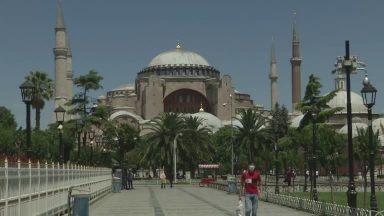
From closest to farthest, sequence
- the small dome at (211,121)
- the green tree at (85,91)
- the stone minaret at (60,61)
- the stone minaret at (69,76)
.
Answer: the green tree at (85,91)
the stone minaret at (60,61)
the stone minaret at (69,76)
the small dome at (211,121)

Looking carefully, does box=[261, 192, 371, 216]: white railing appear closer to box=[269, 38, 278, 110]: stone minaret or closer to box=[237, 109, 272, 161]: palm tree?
box=[237, 109, 272, 161]: palm tree

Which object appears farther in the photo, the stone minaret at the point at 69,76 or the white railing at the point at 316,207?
the stone minaret at the point at 69,76

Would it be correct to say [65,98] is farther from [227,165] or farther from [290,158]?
[290,158]

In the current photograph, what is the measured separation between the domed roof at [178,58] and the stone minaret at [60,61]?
147 ft

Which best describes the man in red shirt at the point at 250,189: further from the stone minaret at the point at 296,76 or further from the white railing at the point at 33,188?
the stone minaret at the point at 296,76

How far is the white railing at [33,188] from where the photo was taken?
11794 mm

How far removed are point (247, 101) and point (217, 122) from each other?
2665cm

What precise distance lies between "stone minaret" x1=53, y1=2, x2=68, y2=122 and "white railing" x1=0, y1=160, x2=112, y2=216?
69454 mm

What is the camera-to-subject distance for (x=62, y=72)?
304 ft

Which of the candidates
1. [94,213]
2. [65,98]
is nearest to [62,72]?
[65,98]

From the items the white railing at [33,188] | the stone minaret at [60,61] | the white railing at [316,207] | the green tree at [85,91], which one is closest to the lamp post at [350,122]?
the white railing at [316,207]

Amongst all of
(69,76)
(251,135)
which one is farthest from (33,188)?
(69,76)

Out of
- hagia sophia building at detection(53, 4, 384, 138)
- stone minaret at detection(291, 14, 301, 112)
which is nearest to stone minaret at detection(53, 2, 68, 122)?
hagia sophia building at detection(53, 4, 384, 138)

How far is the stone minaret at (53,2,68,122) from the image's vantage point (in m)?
92.3
